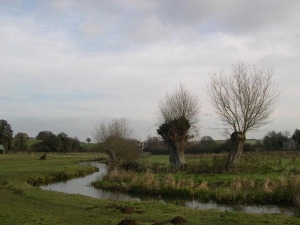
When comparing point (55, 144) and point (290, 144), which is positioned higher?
point (55, 144)

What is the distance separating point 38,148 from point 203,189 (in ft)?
298

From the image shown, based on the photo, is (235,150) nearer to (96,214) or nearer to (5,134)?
(96,214)

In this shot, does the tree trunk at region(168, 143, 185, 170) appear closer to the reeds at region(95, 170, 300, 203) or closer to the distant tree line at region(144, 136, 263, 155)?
the reeds at region(95, 170, 300, 203)

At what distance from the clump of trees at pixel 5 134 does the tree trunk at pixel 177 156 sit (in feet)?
257

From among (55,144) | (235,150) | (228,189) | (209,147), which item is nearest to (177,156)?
(235,150)

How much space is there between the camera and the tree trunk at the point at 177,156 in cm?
3600

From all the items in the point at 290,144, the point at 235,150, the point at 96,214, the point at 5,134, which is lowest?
the point at 96,214

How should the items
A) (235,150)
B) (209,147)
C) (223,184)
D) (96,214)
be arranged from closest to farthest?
(96,214), (223,184), (235,150), (209,147)

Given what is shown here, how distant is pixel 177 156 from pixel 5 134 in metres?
82.4

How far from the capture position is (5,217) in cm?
1234

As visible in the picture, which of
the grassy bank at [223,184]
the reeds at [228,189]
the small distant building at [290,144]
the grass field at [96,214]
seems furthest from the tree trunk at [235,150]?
the small distant building at [290,144]

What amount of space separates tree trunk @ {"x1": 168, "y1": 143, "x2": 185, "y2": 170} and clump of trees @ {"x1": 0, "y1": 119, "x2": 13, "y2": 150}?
78.3 metres

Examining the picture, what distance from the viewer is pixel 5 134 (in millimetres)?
103750

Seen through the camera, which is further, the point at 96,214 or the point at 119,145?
the point at 119,145
